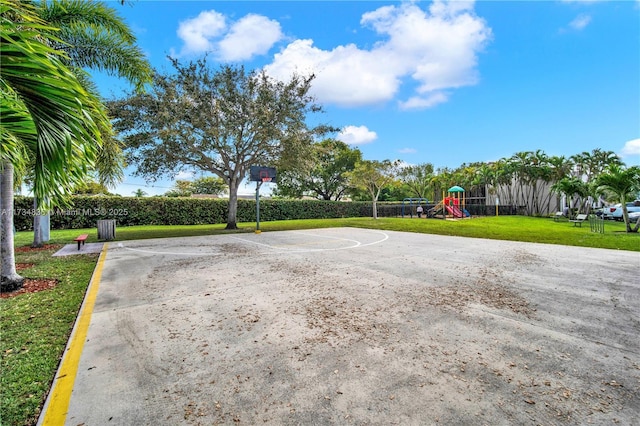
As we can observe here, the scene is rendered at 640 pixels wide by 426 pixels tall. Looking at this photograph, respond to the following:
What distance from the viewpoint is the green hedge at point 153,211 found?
51.1 feet

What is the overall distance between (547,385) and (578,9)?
11.4 m

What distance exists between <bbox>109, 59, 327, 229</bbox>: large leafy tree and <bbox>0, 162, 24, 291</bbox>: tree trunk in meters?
7.89

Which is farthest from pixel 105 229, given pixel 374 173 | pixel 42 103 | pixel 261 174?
pixel 374 173

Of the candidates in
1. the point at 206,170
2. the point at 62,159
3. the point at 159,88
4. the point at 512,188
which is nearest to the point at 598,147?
the point at 512,188

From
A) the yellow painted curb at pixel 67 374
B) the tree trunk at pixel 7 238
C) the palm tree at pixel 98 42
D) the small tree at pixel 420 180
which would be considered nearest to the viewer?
the yellow painted curb at pixel 67 374

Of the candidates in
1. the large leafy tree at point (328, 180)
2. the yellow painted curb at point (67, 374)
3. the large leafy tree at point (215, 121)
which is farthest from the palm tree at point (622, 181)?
the large leafy tree at point (328, 180)

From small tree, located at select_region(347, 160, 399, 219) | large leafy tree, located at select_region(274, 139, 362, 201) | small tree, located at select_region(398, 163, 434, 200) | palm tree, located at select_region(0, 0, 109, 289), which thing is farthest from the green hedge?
small tree, located at select_region(398, 163, 434, 200)

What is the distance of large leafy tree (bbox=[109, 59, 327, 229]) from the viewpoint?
13.4 m

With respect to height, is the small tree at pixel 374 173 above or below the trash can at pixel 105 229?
above

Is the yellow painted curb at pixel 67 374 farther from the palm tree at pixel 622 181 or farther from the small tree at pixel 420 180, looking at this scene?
the small tree at pixel 420 180

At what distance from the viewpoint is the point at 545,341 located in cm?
295

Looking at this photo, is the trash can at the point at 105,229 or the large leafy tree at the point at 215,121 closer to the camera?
the trash can at the point at 105,229

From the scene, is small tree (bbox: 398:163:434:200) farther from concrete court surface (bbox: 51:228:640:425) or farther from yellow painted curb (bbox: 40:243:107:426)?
yellow painted curb (bbox: 40:243:107:426)

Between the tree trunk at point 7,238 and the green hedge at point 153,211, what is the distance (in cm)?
1053
